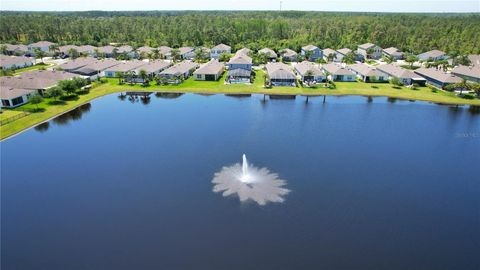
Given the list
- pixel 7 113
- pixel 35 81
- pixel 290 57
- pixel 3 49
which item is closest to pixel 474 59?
pixel 290 57

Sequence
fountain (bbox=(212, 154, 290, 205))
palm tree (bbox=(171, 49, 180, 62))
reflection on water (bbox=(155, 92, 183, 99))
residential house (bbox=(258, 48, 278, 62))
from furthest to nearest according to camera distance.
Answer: residential house (bbox=(258, 48, 278, 62))
palm tree (bbox=(171, 49, 180, 62))
reflection on water (bbox=(155, 92, 183, 99))
fountain (bbox=(212, 154, 290, 205))

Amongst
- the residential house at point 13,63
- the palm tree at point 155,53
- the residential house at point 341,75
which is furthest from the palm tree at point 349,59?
the residential house at point 13,63

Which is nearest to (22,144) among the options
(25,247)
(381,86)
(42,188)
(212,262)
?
(42,188)

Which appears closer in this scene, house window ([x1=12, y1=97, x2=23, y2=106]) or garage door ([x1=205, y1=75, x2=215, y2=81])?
house window ([x1=12, y1=97, x2=23, y2=106])

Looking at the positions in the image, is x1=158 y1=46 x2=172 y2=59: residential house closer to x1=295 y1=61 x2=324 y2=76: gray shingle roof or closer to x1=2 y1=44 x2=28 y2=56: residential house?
x1=2 y1=44 x2=28 y2=56: residential house

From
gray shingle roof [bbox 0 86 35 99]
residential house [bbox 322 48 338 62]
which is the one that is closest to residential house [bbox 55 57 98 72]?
gray shingle roof [bbox 0 86 35 99]
